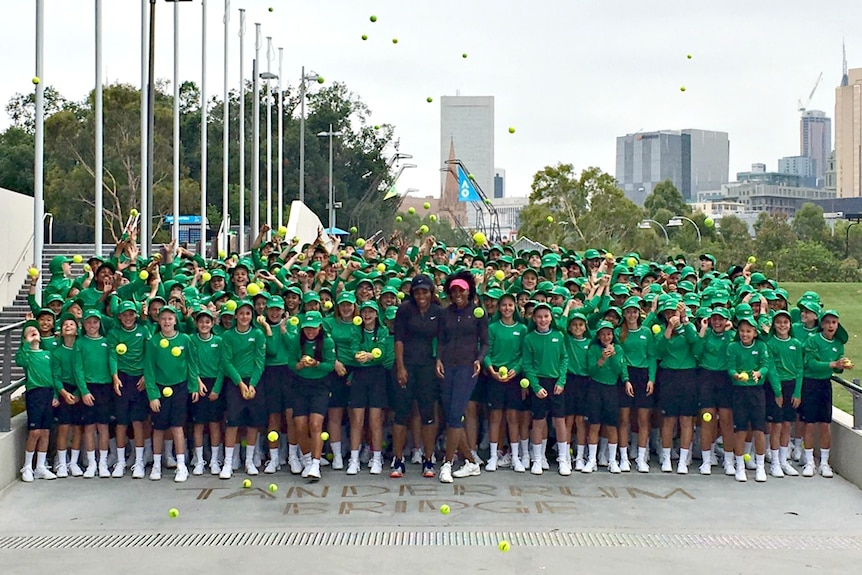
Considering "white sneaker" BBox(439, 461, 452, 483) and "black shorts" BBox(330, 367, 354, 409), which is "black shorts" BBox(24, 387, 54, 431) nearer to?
"black shorts" BBox(330, 367, 354, 409)

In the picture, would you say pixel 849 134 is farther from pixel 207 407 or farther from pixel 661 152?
pixel 207 407

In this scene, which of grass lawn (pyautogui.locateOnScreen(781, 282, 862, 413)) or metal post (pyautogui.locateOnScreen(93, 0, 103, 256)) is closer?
metal post (pyautogui.locateOnScreen(93, 0, 103, 256))

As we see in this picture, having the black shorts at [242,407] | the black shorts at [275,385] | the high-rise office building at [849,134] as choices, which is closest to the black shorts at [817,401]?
the black shorts at [275,385]

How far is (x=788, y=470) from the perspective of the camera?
10125mm

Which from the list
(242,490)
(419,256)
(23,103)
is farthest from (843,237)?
(242,490)

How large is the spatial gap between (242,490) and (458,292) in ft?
8.16

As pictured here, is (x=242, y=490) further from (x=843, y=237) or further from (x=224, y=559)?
(x=843, y=237)

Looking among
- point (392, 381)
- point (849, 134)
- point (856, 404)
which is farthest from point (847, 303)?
point (849, 134)

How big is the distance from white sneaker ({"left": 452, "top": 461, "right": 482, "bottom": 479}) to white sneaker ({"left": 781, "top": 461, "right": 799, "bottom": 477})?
2802mm

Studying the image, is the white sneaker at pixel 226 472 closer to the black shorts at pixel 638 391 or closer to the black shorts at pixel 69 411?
the black shorts at pixel 69 411

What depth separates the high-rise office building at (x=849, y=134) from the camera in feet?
604

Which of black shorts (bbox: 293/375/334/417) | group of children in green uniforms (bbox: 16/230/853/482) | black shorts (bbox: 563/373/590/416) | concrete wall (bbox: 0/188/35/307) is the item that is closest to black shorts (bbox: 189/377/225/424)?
group of children in green uniforms (bbox: 16/230/853/482)

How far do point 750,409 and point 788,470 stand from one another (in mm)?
704

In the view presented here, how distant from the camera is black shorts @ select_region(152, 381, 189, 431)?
9.88m
